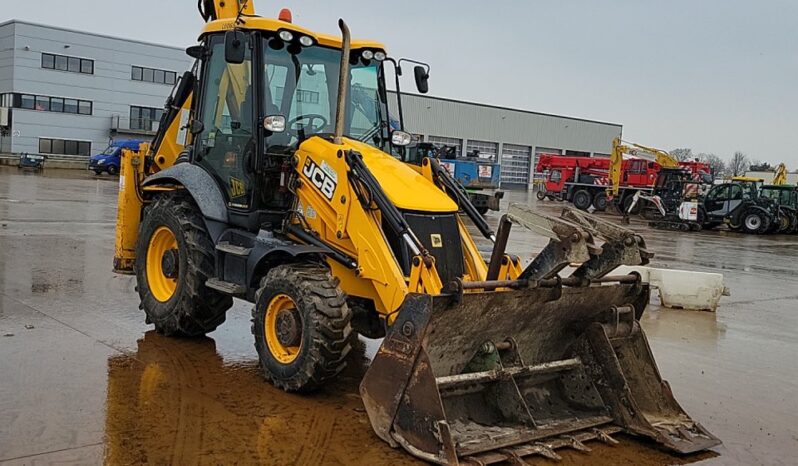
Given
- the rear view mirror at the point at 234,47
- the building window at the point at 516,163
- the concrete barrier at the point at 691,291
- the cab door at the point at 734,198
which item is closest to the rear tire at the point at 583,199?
the cab door at the point at 734,198

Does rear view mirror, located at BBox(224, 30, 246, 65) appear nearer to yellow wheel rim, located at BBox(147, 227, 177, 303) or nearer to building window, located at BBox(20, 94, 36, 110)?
yellow wheel rim, located at BBox(147, 227, 177, 303)

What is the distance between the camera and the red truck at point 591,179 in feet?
123

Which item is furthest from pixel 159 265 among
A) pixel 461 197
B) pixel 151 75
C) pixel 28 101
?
Answer: pixel 151 75

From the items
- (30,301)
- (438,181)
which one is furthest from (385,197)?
(30,301)

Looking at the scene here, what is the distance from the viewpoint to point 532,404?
17.5ft

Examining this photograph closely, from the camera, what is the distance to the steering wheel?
6562 millimetres

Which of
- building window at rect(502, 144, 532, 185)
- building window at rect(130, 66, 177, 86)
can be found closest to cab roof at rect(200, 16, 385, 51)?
building window at rect(130, 66, 177, 86)

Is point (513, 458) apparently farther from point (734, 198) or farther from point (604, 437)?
point (734, 198)

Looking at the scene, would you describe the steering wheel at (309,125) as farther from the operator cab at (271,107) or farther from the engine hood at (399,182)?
the engine hood at (399,182)

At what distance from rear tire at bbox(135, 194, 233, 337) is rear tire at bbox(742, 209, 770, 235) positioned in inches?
1049

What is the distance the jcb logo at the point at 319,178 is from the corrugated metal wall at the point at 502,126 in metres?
49.2

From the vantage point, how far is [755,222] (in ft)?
95.5

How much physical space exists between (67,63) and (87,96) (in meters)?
2.50

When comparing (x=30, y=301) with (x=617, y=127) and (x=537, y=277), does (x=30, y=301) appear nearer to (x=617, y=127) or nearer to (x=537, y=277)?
(x=537, y=277)
